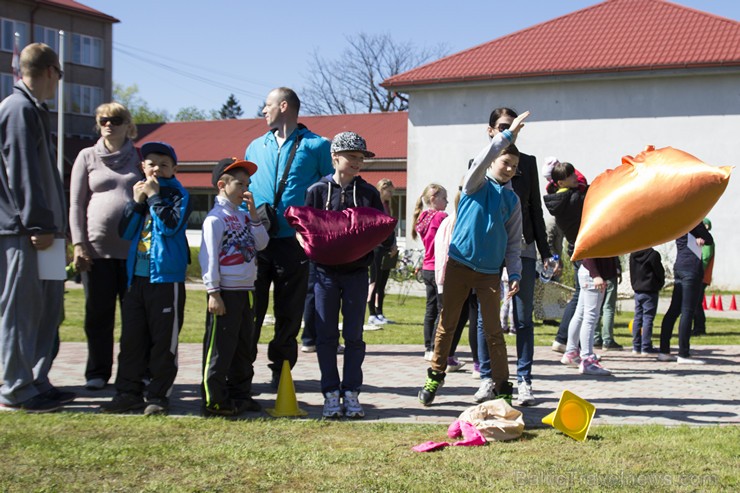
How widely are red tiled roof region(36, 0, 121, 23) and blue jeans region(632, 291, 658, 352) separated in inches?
2187

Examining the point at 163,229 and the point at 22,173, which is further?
the point at 163,229

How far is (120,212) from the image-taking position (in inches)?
283

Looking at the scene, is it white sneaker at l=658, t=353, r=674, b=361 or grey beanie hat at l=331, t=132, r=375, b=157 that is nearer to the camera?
grey beanie hat at l=331, t=132, r=375, b=157

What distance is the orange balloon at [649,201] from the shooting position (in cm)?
577

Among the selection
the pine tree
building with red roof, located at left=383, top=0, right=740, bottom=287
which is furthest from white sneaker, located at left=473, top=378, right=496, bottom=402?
the pine tree

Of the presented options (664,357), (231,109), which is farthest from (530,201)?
(231,109)

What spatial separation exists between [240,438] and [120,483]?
115 centimetres

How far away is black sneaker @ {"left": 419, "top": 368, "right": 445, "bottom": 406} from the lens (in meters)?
6.99

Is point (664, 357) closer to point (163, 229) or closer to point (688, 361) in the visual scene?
point (688, 361)

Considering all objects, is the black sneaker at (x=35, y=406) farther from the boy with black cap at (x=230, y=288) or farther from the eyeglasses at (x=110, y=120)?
the eyeglasses at (x=110, y=120)

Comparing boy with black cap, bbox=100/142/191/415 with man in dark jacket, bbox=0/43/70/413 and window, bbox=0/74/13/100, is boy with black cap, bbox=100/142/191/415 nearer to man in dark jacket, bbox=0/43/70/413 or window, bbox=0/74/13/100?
man in dark jacket, bbox=0/43/70/413

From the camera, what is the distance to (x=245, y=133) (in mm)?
47031

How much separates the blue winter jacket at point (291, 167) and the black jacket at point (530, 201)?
1627 millimetres

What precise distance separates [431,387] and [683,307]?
4.52m
